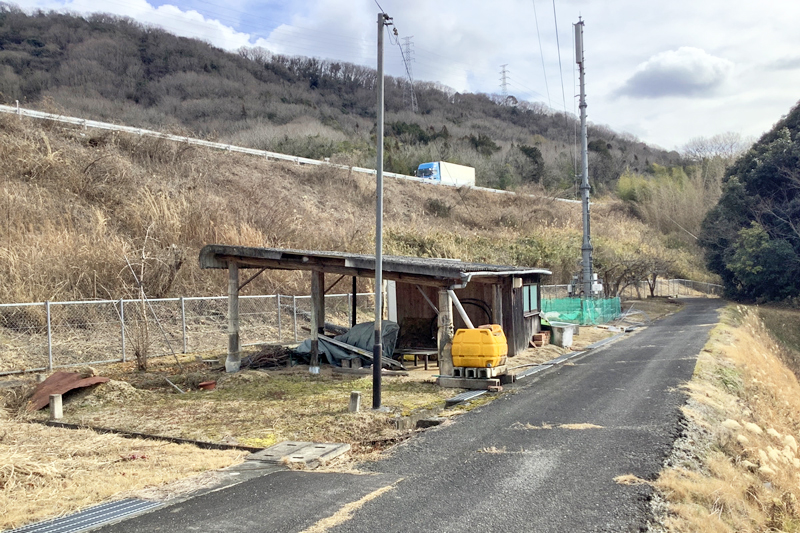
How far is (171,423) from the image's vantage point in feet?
34.2

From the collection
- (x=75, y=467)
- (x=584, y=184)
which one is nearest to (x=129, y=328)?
(x=75, y=467)

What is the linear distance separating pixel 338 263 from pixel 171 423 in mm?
5546

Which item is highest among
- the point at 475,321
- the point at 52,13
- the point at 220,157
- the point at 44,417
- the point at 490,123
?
the point at 52,13

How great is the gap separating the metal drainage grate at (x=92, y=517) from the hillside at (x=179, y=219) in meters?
14.0

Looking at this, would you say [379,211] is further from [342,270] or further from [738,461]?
[738,461]

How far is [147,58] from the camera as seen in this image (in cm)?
9225


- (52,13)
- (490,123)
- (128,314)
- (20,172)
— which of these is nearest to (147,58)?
(52,13)

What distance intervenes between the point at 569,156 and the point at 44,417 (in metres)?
86.2

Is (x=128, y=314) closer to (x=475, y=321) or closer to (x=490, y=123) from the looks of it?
(x=475, y=321)

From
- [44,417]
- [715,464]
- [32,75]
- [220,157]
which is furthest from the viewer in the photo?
[32,75]

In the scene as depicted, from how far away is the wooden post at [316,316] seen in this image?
15.6 meters

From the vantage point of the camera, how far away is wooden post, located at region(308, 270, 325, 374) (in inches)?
613

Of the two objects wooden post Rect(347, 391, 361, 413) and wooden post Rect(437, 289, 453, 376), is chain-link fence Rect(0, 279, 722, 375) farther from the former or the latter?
wooden post Rect(437, 289, 453, 376)

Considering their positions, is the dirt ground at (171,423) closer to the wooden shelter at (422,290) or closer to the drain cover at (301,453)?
the drain cover at (301,453)
